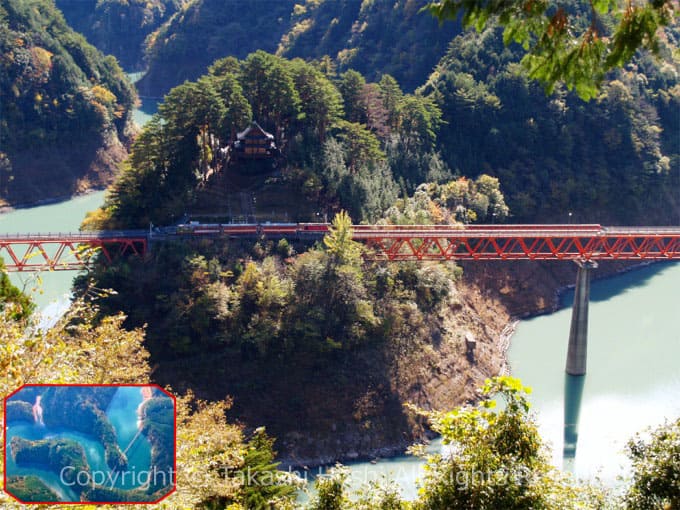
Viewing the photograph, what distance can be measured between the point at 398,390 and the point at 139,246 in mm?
13207

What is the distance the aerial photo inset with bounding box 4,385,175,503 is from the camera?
7277 mm

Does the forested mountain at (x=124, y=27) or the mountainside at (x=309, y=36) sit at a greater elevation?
the forested mountain at (x=124, y=27)

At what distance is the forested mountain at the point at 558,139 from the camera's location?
4509 centimetres

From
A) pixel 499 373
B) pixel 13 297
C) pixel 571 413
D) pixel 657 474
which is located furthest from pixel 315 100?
pixel 657 474

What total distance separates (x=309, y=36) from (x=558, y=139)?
32.8m

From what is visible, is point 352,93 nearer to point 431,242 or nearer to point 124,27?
point 431,242

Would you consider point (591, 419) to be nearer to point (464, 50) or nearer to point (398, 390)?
point (398, 390)

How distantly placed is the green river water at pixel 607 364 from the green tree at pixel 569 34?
701 inches

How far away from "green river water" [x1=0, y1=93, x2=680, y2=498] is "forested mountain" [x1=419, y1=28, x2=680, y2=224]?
214 inches

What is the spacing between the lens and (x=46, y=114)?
183 ft

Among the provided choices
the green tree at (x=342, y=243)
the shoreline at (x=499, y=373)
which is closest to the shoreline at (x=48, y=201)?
the green tree at (x=342, y=243)

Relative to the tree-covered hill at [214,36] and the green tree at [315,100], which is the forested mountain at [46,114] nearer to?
the tree-covered hill at [214,36]

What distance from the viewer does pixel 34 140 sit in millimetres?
54656

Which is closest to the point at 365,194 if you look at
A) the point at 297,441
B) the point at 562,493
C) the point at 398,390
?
the point at 398,390
